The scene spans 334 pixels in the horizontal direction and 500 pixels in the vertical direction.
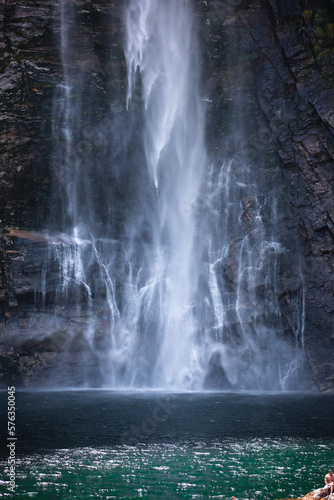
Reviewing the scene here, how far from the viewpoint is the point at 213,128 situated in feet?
148

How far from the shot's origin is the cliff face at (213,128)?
1431 inches

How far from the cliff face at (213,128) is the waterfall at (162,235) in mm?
545

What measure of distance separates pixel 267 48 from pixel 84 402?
3240cm

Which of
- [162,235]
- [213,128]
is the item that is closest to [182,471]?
[162,235]

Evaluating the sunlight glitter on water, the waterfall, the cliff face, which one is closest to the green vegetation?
the cliff face

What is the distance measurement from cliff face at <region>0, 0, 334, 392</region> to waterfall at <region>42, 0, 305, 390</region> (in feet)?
1.79

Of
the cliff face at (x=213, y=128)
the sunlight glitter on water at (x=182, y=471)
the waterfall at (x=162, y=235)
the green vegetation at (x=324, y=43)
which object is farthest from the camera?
the green vegetation at (x=324, y=43)

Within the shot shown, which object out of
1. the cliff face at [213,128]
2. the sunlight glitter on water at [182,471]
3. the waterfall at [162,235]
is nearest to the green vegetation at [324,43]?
the cliff face at [213,128]

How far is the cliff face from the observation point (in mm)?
36344

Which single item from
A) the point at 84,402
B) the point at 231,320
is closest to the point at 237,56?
the point at 231,320

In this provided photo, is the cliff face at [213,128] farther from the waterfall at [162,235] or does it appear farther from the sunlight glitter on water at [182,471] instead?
the sunlight glitter on water at [182,471]

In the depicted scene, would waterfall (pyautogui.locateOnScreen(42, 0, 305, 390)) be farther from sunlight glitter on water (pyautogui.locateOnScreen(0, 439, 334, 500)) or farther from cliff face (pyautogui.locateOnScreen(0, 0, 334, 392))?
sunlight glitter on water (pyautogui.locateOnScreen(0, 439, 334, 500))

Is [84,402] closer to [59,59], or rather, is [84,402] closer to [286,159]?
[286,159]

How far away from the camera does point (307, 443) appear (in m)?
18.6
